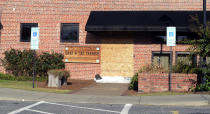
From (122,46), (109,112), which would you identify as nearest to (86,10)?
(122,46)

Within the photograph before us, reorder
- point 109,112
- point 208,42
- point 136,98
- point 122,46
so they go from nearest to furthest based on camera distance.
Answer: point 109,112 < point 136,98 < point 208,42 < point 122,46

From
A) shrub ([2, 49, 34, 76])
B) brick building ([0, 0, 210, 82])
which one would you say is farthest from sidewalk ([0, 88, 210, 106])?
shrub ([2, 49, 34, 76])

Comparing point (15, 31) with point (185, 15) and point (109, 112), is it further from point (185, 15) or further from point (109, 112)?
point (109, 112)

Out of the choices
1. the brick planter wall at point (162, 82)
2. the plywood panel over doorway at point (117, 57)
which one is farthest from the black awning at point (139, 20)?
the brick planter wall at point (162, 82)

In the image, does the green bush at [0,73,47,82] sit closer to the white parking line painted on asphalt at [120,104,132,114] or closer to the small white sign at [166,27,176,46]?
the small white sign at [166,27,176,46]

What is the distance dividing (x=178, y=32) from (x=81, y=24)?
6252mm

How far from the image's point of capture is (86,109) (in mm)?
9758

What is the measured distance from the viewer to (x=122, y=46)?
63.2 ft

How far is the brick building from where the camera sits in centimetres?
1814

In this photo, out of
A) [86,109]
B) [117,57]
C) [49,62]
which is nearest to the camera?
[86,109]

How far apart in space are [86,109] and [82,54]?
32.8 feet

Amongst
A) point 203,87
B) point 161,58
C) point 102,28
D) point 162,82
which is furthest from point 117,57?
point 203,87

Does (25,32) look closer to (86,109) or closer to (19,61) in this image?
(19,61)

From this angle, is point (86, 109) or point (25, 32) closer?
point (86, 109)
